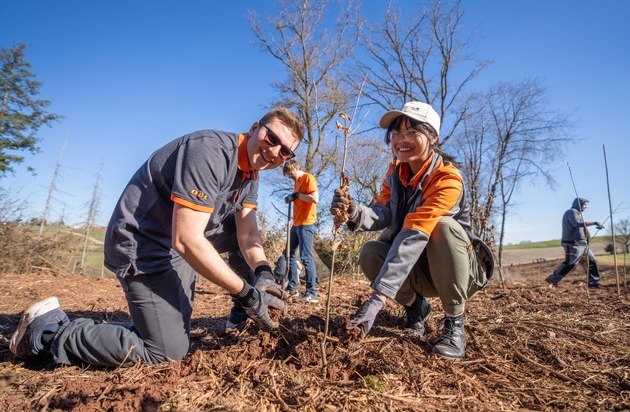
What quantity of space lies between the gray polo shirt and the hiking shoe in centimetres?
47

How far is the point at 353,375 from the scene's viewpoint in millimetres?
1968

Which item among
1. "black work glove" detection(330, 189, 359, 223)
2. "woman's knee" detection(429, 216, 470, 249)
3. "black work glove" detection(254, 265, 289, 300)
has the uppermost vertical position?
"black work glove" detection(330, 189, 359, 223)

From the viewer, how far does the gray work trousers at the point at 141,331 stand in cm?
221

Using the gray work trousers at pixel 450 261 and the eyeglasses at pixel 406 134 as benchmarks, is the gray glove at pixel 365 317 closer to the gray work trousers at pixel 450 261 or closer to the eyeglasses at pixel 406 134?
the gray work trousers at pixel 450 261

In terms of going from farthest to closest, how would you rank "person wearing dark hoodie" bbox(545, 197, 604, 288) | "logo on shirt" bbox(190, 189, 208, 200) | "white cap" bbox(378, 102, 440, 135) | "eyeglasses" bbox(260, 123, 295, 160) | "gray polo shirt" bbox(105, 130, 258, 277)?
1. "person wearing dark hoodie" bbox(545, 197, 604, 288)
2. "white cap" bbox(378, 102, 440, 135)
3. "eyeglasses" bbox(260, 123, 295, 160)
4. "gray polo shirt" bbox(105, 130, 258, 277)
5. "logo on shirt" bbox(190, 189, 208, 200)

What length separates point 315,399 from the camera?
1.66m

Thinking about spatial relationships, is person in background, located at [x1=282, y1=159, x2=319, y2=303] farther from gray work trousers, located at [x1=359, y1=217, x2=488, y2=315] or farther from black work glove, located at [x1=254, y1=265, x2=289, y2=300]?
gray work trousers, located at [x1=359, y1=217, x2=488, y2=315]

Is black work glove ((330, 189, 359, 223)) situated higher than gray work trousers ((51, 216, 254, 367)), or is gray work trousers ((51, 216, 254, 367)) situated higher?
black work glove ((330, 189, 359, 223))

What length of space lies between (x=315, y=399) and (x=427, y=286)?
1385 millimetres

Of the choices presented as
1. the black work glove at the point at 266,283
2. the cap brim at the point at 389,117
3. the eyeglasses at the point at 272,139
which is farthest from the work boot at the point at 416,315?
the eyeglasses at the point at 272,139

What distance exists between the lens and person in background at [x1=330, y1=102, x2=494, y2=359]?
7.23ft

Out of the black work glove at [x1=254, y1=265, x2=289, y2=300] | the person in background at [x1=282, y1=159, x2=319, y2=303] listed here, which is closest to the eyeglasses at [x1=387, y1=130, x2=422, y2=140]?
the black work glove at [x1=254, y1=265, x2=289, y2=300]

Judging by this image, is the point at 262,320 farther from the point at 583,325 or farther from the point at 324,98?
the point at 324,98

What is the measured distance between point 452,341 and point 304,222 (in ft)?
11.7
